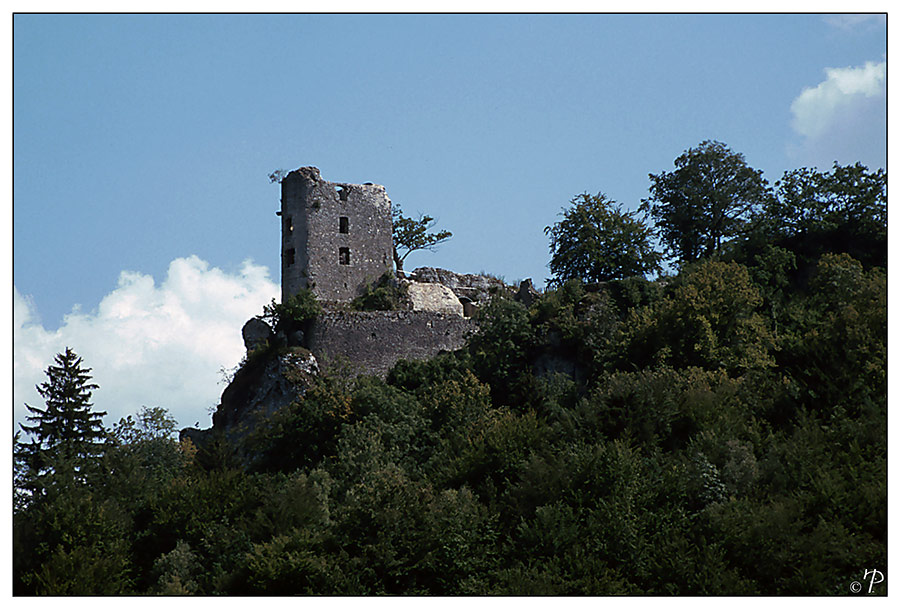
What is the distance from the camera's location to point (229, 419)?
45.7 metres

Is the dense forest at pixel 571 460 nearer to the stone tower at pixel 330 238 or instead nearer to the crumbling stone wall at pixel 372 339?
the crumbling stone wall at pixel 372 339

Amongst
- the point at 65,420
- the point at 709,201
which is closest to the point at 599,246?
the point at 709,201

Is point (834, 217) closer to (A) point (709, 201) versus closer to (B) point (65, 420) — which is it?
(A) point (709, 201)

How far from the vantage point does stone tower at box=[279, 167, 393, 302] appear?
156ft

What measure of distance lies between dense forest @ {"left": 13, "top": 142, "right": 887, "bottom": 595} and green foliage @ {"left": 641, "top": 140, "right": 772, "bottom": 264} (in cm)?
183

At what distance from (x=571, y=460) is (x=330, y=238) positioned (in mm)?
15768

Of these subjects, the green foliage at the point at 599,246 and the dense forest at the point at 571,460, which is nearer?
the dense forest at the point at 571,460

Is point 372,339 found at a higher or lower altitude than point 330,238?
lower

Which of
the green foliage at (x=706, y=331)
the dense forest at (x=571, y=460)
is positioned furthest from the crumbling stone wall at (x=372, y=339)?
the green foliage at (x=706, y=331)

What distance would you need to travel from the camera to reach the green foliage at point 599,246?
4966 cm

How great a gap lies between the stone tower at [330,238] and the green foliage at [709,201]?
42.8ft

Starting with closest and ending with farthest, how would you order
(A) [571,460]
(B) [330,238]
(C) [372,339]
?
1. (A) [571,460]
2. (C) [372,339]
3. (B) [330,238]

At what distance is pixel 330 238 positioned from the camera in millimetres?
48031

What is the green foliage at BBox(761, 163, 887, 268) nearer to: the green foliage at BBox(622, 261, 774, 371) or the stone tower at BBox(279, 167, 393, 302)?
the green foliage at BBox(622, 261, 774, 371)
